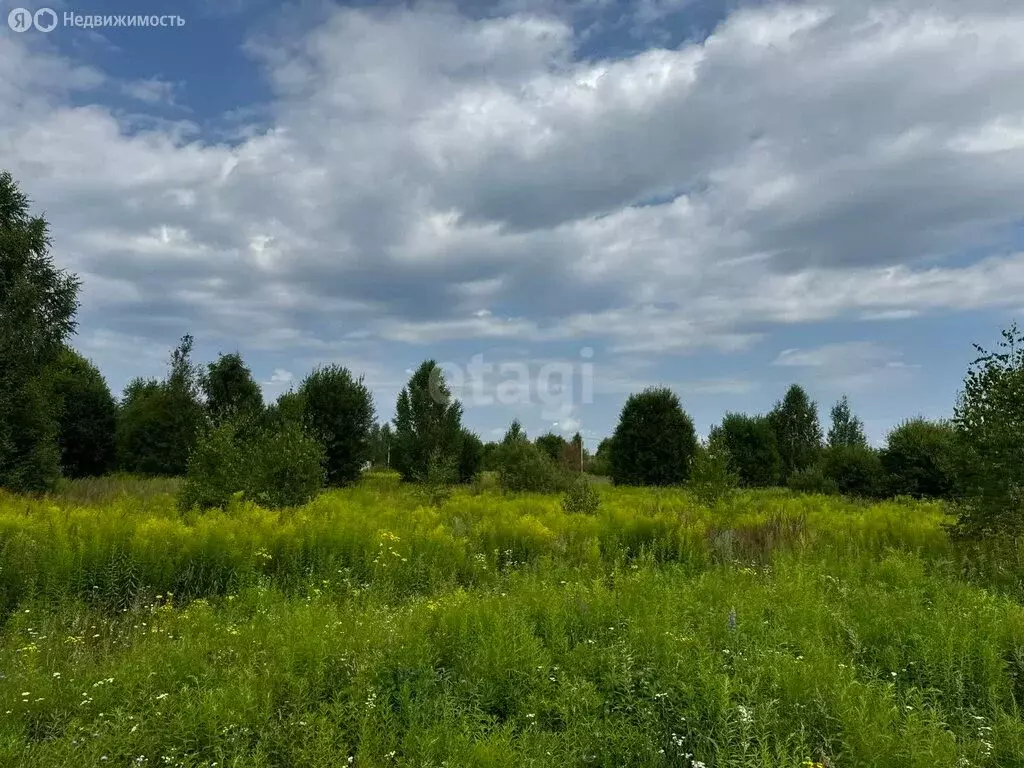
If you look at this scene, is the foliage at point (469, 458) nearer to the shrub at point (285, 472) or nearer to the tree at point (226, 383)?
the tree at point (226, 383)

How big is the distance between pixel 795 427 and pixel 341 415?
70.8 feet

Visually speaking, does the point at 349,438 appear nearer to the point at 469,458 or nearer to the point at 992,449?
the point at 469,458

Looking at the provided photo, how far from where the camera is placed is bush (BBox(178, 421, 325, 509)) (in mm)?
13586

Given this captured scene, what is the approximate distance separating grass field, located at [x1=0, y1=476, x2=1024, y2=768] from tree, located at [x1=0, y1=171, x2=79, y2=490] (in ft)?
52.7

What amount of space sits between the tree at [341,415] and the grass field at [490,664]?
53.4ft

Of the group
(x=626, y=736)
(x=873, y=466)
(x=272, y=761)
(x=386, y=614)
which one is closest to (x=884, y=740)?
(x=626, y=736)

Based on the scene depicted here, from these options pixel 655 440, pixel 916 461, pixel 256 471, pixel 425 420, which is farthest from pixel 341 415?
pixel 916 461

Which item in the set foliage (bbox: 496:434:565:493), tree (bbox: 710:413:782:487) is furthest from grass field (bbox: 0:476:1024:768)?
tree (bbox: 710:413:782:487)

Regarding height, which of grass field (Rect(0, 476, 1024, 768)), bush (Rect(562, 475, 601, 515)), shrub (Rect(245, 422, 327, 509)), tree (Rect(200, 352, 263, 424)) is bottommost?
grass field (Rect(0, 476, 1024, 768))

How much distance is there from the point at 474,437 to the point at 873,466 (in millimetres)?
18044

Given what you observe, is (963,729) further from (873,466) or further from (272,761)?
(873,466)

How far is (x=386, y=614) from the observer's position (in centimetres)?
577

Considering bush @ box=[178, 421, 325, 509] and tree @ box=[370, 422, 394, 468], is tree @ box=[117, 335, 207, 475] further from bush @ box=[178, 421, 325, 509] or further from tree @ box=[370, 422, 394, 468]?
bush @ box=[178, 421, 325, 509]

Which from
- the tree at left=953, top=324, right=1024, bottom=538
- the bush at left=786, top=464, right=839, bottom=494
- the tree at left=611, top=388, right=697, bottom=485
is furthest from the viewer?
the tree at left=611, top=388, right=697, bottom=485
